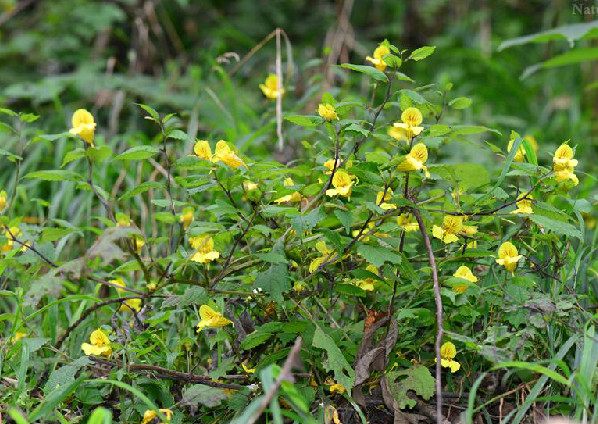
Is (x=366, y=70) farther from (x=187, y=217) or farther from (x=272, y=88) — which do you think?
(x=272, y=88)

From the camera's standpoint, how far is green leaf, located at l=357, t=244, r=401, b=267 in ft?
4.37

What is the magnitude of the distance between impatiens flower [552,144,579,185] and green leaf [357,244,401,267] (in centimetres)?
39

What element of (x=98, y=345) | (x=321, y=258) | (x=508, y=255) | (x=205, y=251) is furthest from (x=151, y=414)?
(x=508, y=255)

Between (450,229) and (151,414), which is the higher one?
(450,229)

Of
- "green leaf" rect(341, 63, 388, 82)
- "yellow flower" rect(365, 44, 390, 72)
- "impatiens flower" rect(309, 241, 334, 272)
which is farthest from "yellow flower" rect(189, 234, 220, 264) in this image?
"yellow flower" rect(365, 44, 390, 72)

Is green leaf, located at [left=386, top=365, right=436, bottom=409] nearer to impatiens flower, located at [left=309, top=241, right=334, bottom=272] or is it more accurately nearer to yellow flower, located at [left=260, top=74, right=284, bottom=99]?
impatiens flower, located at [left=309, top=241, right=334, bottom=272]

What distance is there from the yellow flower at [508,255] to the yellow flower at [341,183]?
0.36 m

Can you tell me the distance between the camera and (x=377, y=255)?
1.35 m

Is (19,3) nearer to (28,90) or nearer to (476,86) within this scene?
(28,90)

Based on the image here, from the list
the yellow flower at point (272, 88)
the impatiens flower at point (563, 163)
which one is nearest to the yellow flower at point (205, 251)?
the impatiens flower at point (563, 163)

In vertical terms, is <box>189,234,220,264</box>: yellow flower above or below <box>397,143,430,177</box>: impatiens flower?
below

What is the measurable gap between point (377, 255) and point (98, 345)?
64cm

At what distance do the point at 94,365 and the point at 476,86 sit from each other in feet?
9.90

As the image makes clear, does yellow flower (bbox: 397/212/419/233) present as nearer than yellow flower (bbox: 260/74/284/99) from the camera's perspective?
Yes
